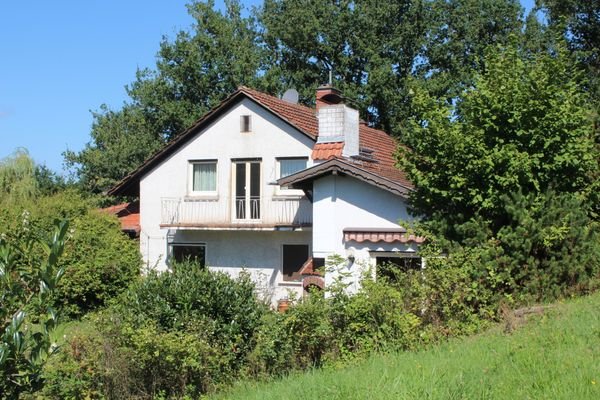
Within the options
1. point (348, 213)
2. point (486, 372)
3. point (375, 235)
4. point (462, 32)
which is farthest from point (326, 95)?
point (486, 372)

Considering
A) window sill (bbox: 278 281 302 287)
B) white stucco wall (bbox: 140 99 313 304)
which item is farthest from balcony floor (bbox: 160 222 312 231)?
window sill (bbox: 278 281 302 287)

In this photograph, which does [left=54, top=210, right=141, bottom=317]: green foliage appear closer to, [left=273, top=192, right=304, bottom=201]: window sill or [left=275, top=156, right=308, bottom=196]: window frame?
[left=273, top=192, right=304, bottom=201]: window sill

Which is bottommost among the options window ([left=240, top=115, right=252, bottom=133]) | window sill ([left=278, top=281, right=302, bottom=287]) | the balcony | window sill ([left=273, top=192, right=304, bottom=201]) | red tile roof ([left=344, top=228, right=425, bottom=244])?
window sill ([left=278, top=281, right=302, bottom=287])

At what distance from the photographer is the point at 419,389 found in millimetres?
6348

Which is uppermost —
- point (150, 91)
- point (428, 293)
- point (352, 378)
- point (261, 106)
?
point (150, 91)

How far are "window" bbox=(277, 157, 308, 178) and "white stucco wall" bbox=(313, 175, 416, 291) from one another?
6484 millimetres

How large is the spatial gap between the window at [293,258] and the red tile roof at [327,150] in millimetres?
5088

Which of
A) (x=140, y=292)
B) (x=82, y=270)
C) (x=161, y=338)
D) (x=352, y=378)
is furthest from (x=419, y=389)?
(x=82, y=270)

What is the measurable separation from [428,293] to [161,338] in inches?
164

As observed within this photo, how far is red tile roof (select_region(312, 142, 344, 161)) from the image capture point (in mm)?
19000

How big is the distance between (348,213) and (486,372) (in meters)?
10.2

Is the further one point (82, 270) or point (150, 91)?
point (150, 91)

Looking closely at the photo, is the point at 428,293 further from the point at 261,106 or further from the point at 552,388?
the point at 261,106

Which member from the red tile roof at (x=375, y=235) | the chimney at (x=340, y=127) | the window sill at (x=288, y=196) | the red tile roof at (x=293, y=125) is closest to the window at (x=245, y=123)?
the red tile roof at (x=293, y=125)
